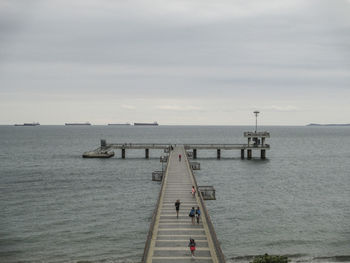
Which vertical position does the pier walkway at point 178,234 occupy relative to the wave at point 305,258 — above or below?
above

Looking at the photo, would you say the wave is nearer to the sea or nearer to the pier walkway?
the sea

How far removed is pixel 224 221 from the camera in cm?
3344

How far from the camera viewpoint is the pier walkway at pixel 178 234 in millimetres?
19500

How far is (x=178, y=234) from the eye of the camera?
22.6 m

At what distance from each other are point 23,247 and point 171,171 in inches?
779

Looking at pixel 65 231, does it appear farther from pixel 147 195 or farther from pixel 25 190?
pixel 25 190

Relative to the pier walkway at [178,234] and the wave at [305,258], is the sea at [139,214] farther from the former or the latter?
the pier walkway at [178,234]

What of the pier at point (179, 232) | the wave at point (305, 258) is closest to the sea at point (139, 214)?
the wave at point (305, 258)

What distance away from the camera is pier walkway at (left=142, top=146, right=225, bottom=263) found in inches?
768

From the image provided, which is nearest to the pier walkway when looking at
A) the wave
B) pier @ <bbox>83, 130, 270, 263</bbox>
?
pier @ <bbox>83, 130, 270, 263</bbox>

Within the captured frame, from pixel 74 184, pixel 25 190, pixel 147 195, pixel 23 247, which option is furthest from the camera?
pixel 74 184

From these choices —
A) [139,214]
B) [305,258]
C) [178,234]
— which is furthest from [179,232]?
[139,214]

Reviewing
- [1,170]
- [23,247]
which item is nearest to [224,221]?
[23,247]

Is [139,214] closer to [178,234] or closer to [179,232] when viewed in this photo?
[179,232]
